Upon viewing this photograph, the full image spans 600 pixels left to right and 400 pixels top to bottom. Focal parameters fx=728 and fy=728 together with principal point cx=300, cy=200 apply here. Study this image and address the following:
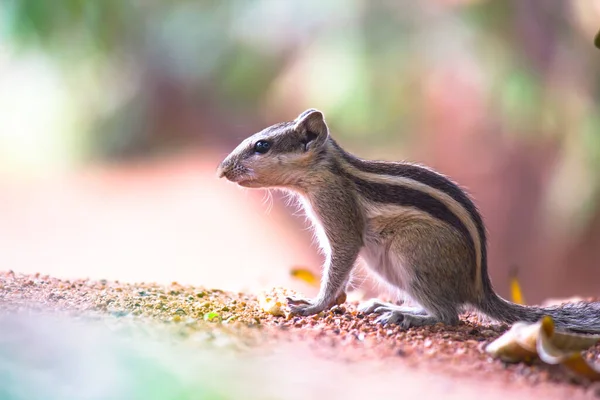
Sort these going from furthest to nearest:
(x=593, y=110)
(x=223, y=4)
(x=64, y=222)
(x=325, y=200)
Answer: (x=223, y=4) < (x=64, y=222) < (x=593, y=110) < (x=325, y=200)

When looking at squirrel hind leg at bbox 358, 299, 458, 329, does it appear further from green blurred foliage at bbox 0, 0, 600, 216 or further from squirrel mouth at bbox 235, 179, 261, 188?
green blurred foliage at bbox 0, 0, 600, 216

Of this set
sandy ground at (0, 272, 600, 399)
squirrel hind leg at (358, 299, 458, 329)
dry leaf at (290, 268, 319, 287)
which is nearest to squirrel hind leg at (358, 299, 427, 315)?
squirrel hind leg at (358, 299, 458, 329)

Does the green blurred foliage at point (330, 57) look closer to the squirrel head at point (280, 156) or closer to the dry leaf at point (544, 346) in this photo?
the squirrel head at point (280, 156)

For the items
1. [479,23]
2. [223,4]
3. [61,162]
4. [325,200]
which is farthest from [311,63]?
[325,200]

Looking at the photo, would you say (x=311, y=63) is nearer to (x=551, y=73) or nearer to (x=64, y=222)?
(x=551, y=73)

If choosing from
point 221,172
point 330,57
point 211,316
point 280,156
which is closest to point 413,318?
point 211,316

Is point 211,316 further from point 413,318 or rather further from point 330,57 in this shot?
point 330,57

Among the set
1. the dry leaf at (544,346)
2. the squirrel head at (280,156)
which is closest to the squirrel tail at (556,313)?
the dry leaf at (544,346)
